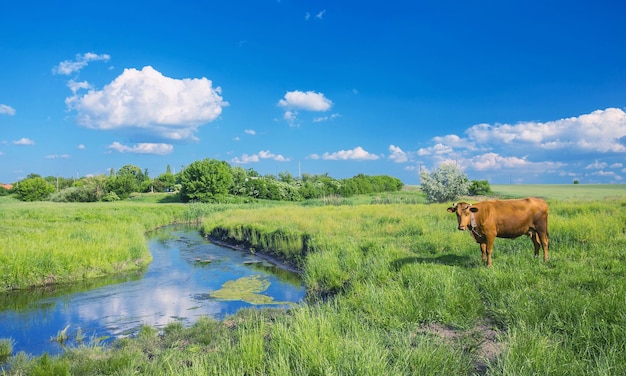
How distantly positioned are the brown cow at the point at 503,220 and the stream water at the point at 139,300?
18.8 feet

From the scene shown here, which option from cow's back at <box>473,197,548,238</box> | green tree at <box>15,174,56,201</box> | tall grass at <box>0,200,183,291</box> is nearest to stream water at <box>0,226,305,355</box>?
tall grass at <box>0,200,183,291</box>

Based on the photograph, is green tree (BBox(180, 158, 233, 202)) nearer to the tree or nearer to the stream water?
the tree

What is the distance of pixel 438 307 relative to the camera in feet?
23.9

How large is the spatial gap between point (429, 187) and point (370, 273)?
3058 centimetres

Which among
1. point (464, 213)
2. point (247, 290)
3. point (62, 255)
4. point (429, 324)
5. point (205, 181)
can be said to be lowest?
→ point (247, 290)

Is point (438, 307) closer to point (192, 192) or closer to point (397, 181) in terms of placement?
point (192, 192)

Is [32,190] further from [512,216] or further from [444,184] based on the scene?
[512,216]

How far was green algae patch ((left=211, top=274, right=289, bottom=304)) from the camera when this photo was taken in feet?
40.3

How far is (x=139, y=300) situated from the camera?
12.2 metres

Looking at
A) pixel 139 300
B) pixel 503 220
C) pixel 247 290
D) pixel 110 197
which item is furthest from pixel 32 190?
pixel 503 220

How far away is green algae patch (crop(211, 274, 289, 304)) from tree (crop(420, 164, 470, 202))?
28.0 metres

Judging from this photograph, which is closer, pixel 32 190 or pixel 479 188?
pixel 479 188

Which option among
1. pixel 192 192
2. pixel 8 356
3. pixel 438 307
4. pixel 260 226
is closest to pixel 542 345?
pixel 438 307

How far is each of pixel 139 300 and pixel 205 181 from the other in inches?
2281
